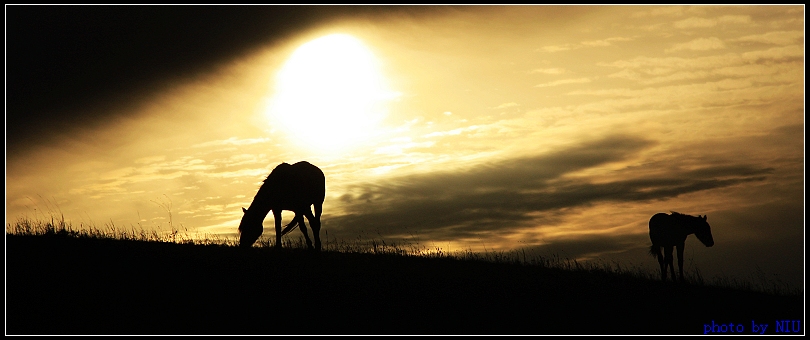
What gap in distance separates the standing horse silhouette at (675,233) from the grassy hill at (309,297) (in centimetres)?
335

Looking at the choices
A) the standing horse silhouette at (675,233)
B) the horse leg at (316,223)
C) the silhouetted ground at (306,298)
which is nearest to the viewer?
the silhouetted ground at (306,298)

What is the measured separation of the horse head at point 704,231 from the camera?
832 inches

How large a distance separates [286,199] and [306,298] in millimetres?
6151

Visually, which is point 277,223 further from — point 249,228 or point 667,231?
point 667,231

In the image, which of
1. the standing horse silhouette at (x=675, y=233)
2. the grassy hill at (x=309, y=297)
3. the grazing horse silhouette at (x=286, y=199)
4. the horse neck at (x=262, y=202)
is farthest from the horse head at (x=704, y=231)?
the horse neck at (x=262, y=202)

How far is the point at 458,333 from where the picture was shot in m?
11.8

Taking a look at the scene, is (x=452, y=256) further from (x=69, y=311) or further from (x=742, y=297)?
(x=69, y=311)

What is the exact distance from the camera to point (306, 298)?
12906 mm

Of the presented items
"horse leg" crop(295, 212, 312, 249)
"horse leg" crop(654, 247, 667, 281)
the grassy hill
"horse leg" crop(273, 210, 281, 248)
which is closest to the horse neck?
"horse leg" crop(273, 210, 281, 248)

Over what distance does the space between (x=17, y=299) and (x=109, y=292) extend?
167cm

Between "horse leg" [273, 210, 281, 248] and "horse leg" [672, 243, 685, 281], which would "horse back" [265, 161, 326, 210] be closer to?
"horse leg" [273, 210, 281, 248]

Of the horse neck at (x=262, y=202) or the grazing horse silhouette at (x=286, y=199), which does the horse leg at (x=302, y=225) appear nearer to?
the grazing horse silhouette at (x=286, y=199)

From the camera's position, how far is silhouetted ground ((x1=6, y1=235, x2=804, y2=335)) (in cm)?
1171

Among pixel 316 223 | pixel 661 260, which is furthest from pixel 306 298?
pixel 661 260
